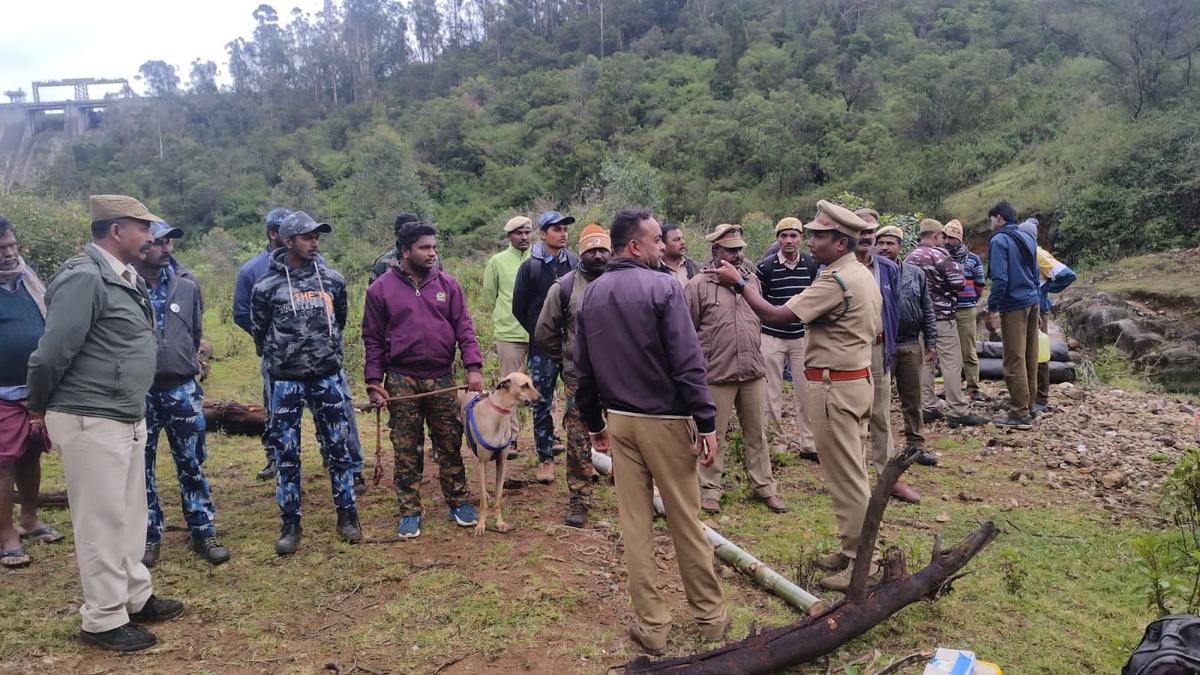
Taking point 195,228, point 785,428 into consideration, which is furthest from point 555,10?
point 785,428

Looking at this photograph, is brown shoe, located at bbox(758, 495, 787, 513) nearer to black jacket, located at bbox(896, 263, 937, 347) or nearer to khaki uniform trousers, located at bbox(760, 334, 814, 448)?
khaki uniform trousers, located at bbox(760, 334, 814, 448)

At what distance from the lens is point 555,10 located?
8006cm

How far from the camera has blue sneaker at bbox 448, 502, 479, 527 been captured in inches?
201

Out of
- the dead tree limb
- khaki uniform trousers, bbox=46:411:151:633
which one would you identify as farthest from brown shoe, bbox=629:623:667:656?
khaki uniform trousers, bbox=46:411:151:633

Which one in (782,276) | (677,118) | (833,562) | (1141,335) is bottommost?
(1141,335)

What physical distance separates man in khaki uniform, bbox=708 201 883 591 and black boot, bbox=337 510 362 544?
3.04 metres

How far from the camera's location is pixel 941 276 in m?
7.88

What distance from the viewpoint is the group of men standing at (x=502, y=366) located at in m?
3.43

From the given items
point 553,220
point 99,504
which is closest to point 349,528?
point 99,504

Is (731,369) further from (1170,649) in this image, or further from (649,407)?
(1170,649)

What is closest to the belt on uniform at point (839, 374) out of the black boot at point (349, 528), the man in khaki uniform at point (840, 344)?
the man in khaki uniform at point (840, 344)

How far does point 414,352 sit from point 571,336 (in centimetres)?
117

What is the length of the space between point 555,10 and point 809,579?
280 ft

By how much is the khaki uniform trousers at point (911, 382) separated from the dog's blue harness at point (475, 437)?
11.9 ft
